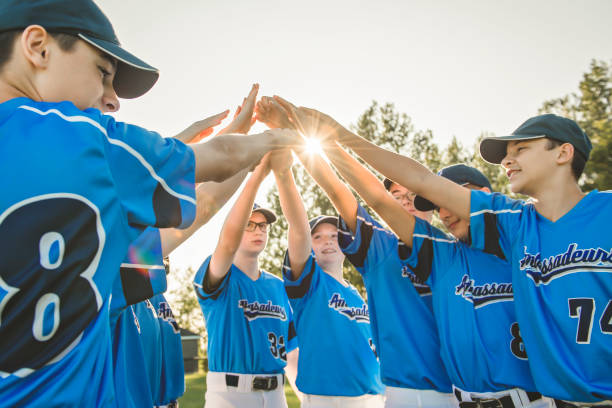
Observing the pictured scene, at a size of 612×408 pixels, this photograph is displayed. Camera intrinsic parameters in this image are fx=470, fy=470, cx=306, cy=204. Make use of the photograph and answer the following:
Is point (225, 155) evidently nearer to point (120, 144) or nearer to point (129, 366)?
point (120, 144)

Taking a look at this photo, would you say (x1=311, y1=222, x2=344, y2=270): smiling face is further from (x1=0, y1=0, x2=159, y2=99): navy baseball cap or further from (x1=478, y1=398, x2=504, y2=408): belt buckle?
(x1=0, y1=0, x2=159, y2=99): navy baseball cap

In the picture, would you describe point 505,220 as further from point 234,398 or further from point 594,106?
point 594,106

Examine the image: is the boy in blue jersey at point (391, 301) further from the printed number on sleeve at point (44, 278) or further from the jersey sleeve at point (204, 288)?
the printed number on sleeve at point (44, 278)

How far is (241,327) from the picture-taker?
5.14m

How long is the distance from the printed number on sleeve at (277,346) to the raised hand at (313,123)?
256 centimetres

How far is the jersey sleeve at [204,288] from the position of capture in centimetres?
508

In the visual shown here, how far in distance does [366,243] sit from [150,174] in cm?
254

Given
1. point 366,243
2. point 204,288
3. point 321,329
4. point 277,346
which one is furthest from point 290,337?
point 366,243

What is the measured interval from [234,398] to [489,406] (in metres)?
2.76

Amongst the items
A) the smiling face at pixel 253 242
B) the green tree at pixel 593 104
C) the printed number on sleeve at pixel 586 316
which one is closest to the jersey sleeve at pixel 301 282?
the smiling face at pixel 253 242

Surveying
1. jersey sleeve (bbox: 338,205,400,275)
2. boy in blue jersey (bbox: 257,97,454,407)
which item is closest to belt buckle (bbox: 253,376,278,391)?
boy in blue jersey (bbox: 257,97,454,407)

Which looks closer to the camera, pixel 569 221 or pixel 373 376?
pixel 569 221

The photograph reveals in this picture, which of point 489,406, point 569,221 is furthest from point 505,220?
point 489,406

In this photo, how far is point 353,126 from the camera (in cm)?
2941
